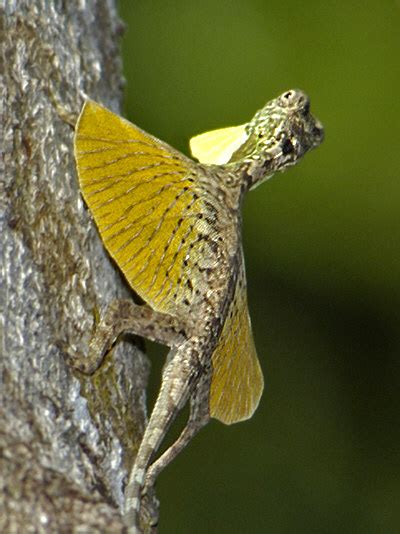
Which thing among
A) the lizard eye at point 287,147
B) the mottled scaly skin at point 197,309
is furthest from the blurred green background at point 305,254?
the mottled scaly skin at point 197,309

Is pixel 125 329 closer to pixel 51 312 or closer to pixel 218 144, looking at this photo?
pixel 51 312

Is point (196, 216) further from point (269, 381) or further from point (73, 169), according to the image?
point (269, 381)

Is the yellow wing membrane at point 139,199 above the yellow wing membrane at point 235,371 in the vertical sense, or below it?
above

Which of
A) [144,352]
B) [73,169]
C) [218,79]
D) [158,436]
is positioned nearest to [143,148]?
[73,169]

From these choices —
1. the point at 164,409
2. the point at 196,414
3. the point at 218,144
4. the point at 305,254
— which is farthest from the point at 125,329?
the point at 305,254

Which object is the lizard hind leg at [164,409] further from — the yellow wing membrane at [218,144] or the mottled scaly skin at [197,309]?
the yellow wing membrane at [218,144]

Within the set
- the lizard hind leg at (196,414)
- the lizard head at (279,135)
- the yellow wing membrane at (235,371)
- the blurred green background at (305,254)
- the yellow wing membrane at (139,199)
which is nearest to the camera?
the yellow wing membrane at (139,199)
